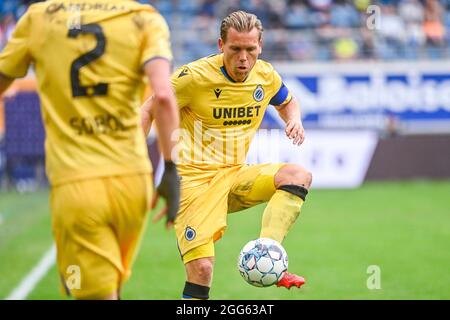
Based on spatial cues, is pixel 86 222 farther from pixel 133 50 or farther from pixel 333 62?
pixel 333 62

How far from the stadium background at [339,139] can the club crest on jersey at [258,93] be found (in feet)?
12.9

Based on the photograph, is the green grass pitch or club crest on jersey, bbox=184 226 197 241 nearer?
club crest on jersey, bbox=184 226 197 241

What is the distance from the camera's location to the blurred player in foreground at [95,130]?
502 cm

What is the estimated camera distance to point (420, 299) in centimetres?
877

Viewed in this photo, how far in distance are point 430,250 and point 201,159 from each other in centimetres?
568

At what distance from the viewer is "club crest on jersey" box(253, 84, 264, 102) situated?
736 cm

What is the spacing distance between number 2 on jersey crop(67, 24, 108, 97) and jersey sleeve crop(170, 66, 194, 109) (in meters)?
2.07

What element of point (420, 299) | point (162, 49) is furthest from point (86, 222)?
point (420, 299)

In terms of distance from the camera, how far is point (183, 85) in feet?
23.4

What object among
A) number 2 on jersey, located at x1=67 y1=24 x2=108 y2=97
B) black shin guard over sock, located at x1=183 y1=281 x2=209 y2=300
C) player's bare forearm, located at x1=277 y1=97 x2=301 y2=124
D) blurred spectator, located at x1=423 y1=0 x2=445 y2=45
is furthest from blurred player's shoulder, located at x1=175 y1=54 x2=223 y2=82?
blurred spectator, located at x1=423 y1=0 x2=445 y2=45

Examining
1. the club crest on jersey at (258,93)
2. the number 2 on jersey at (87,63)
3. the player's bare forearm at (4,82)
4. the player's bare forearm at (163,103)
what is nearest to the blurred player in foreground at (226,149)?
the club crest on jersey at (258,93)

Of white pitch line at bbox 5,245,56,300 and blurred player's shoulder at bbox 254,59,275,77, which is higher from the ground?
blurred player's shoulder at bbox 254,59,275,77

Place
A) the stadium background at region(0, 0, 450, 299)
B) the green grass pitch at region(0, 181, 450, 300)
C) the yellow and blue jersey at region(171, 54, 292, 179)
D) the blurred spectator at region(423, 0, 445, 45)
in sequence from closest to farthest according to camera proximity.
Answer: the yellow and blue jersey at region(171, 54, 292, 179), the green grass pitch at region(0, 181, 450, 300), the stadium background at region(0, 0, 450, 299), the blurred spectator at region(423, 0, 445, 45)

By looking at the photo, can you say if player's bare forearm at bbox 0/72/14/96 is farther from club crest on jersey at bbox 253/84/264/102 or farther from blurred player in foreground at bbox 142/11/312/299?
club crest on jersey at bbox 253/84/264/102
